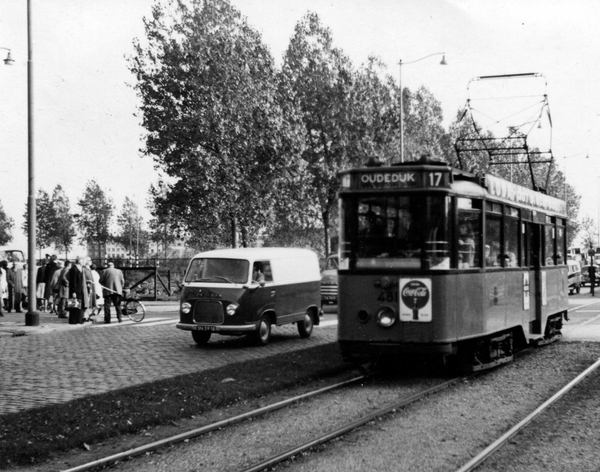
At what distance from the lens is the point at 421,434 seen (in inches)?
320

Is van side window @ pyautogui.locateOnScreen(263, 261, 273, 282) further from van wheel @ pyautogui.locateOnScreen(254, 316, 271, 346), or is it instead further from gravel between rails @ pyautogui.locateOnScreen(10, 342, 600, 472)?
gravel between rails @ pyautogui.locateOnScreen(10, 342, 600, 472)

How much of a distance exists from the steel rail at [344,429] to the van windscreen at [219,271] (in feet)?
21.5

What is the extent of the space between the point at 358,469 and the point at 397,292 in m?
4.72

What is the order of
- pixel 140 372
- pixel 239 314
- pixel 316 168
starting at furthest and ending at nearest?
pixel 316 168 < pixel 239 314 < pixel 140 372

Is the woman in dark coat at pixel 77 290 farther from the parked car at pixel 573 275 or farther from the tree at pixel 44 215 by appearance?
the tree at pixel 44 215

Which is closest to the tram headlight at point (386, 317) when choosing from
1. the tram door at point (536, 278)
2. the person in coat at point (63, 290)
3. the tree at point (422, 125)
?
the tram door at point (536, 278)

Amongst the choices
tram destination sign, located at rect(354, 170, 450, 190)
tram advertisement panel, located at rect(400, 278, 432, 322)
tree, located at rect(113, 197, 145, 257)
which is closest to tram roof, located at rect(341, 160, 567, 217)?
tram destination sign, located at rect(354, 170, 450, 190)

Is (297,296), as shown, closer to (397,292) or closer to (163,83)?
(397,292)

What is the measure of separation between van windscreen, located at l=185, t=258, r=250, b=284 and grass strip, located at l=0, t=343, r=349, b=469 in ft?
11.7

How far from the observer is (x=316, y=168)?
43156 millimetres

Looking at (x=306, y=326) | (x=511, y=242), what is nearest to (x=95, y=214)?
(x=306, y=326)

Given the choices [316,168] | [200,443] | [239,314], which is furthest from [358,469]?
[316,168]

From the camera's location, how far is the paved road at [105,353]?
1152 cm

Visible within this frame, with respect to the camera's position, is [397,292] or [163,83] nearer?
[397,292]
